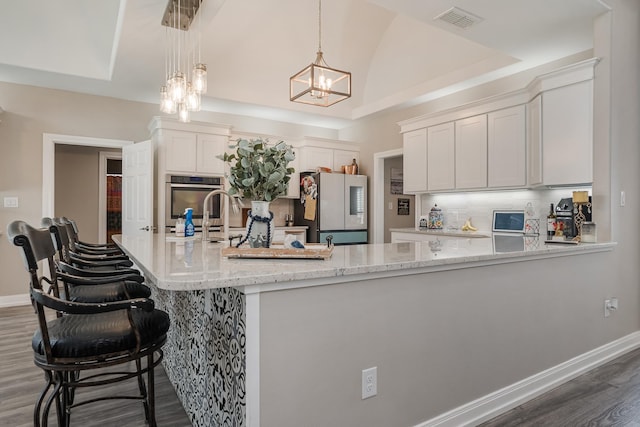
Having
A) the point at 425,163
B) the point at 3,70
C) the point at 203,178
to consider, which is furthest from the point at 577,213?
the point at 3,70

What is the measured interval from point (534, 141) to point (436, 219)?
1.64m

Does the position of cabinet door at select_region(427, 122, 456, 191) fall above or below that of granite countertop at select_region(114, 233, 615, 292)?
above

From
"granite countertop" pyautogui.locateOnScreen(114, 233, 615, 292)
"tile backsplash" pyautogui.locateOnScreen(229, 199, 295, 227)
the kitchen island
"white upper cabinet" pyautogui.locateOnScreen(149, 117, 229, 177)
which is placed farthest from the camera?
"tile backsplash" pyautogui.locateOnScreen(229, 199, 295, 227)

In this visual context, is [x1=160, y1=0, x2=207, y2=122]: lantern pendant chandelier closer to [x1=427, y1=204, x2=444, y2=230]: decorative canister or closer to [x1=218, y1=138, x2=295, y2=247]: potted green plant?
[x1=218, y1=138, x2=295, y2=247]: potted green plant

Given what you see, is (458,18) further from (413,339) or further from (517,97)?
(413,339)

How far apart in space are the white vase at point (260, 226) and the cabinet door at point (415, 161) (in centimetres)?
354

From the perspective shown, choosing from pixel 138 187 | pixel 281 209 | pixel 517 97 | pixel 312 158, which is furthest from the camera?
pixel 281 209

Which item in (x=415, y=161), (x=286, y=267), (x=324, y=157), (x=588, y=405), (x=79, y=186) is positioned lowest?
(x=588, y=405)

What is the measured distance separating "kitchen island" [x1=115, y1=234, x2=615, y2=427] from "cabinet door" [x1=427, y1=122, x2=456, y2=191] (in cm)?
239

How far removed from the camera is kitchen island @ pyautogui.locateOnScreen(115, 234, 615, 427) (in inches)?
52.4

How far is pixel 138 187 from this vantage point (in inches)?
193

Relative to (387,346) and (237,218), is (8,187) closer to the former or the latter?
(237,218)

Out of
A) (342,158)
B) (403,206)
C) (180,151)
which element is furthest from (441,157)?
(180,151)

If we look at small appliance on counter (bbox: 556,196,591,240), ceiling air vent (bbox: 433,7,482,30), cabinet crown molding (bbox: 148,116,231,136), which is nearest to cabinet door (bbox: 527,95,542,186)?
small appliance on counter (bbox: 556,196,591,240)
